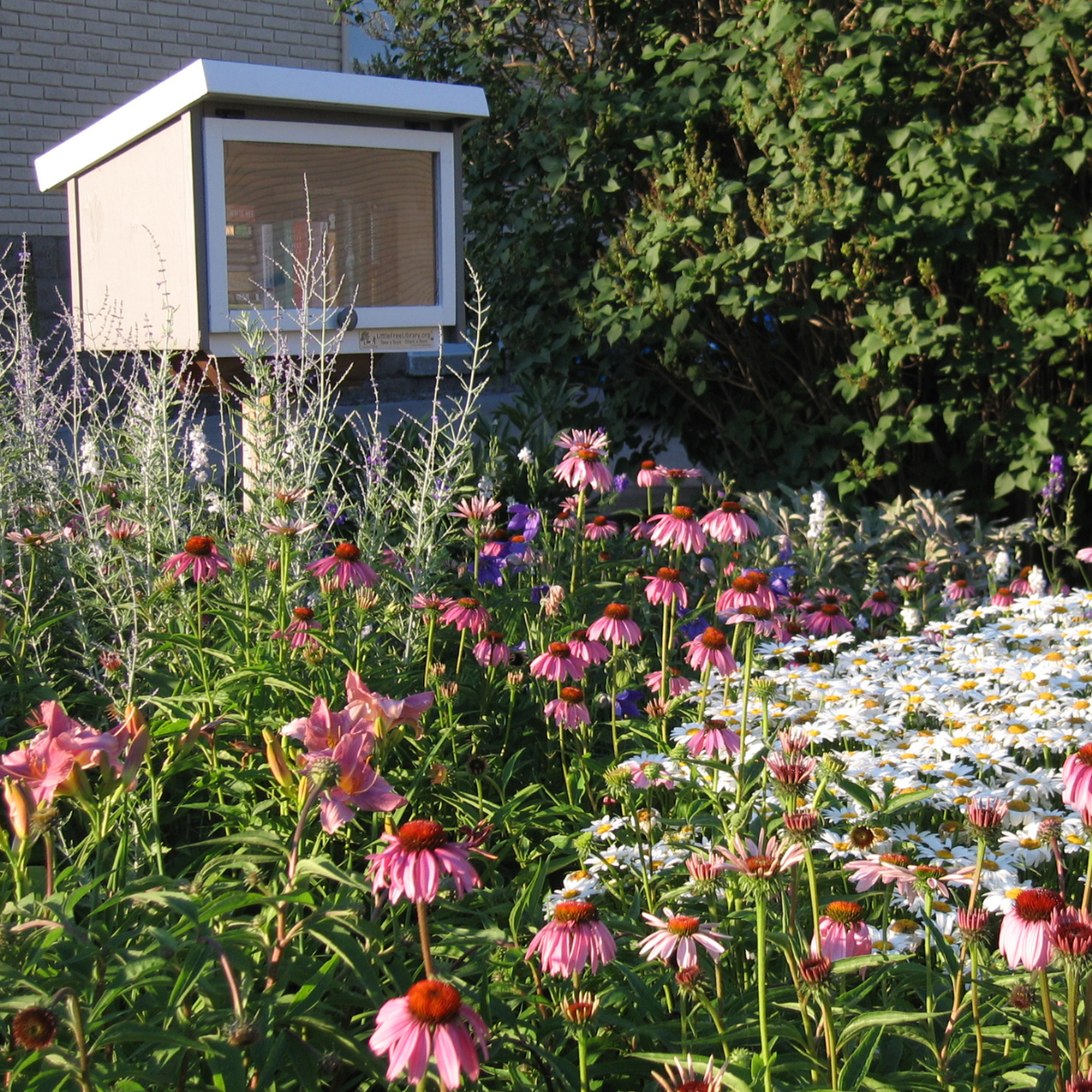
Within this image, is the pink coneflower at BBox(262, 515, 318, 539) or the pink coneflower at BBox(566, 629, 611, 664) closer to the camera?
the pink coneflower at BBox(262, 515, 318, 539)

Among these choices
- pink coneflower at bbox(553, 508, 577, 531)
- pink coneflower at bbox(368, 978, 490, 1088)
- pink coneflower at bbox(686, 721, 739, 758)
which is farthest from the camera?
pink coneflower at bbox(553, 508, 577, 531)

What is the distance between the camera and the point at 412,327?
3.52m

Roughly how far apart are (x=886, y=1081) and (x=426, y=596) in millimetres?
1491

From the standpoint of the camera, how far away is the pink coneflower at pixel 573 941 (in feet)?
4.14

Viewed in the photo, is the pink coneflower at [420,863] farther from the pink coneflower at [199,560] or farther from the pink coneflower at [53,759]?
the pink coneflower at [199,560]

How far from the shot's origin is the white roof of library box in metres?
2.90

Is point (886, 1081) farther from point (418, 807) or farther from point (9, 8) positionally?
point (9, 8)

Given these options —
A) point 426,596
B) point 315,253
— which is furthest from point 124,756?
point 315,253

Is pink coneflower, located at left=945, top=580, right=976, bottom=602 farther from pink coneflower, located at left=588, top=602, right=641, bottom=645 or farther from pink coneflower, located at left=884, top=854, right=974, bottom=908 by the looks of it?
pink coneflower, located at left=884, top=854, right=974, bottom=908

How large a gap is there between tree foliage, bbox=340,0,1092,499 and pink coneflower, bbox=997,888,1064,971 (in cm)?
309

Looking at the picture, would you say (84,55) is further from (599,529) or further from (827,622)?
(827,622)

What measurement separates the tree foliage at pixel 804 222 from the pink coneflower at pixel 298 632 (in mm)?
2366

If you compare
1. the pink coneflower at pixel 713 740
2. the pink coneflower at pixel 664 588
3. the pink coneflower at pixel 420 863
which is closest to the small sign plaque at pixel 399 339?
the pink coneflower at pixel 664 588

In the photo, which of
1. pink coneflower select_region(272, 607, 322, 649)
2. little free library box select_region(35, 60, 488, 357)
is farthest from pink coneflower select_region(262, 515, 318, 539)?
little free library box select_region(35, 60, 488, 357)
